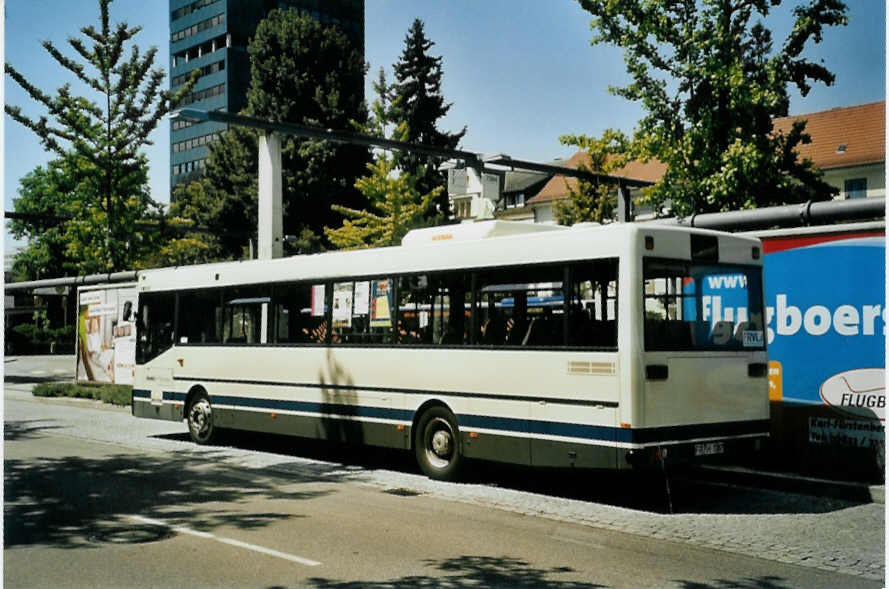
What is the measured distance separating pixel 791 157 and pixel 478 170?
30.4 ft

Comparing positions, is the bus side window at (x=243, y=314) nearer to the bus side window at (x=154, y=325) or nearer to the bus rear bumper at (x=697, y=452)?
the bus side window at (x=154, y=325)

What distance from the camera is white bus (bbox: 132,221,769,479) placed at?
9820 millimetres

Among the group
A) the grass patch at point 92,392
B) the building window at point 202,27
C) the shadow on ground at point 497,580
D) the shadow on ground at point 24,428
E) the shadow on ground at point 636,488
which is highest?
the building window at point 202,27

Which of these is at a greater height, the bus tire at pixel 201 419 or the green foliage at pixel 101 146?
the green foliage at pixel 101 146

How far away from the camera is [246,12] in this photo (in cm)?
7181

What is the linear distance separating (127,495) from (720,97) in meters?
18.3

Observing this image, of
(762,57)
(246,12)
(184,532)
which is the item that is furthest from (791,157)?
(246,12)

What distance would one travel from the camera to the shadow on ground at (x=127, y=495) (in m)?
8.30

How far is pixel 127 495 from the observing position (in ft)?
33.5

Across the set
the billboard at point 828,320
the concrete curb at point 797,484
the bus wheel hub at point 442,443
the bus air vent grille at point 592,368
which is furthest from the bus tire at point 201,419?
the billboard at point 828,320

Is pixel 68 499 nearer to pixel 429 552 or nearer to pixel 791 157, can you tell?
pixel 429 552

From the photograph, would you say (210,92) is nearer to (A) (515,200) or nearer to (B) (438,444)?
(A) (515,200)

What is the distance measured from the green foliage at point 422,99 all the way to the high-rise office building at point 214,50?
2888 millimetres

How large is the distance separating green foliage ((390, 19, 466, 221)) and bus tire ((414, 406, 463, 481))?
31.8 meters
